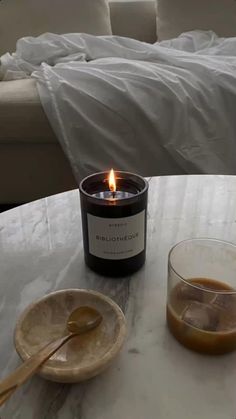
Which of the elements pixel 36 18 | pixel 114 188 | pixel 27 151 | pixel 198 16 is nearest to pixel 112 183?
pixel 114 188

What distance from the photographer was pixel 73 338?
1.41ft

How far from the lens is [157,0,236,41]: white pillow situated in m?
2.12

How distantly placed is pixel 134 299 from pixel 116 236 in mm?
79

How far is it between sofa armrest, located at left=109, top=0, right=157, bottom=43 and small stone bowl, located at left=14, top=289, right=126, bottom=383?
2.08m

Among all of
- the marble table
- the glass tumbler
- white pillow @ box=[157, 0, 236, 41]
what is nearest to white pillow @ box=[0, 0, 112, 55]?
white pillow @ box=[157, 0, 236, 41]

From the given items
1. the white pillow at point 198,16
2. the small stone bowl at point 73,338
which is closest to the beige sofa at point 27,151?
the white pillow at point 198,16

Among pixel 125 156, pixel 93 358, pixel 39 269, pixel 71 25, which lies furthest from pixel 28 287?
pixel 71 25

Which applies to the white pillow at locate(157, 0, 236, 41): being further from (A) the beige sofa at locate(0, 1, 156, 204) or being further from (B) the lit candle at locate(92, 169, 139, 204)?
(B) the lit candle at locate(92, 169, 139, 204)

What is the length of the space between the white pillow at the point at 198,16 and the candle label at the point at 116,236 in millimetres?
1897

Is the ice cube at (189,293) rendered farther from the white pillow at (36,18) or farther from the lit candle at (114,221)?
the white pillow at (36,18)

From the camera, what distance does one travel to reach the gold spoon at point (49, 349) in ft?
1.17

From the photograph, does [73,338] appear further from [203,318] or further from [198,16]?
[198,16]

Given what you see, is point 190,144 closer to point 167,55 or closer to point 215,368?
point 167,55

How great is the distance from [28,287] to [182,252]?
198 millimetres
